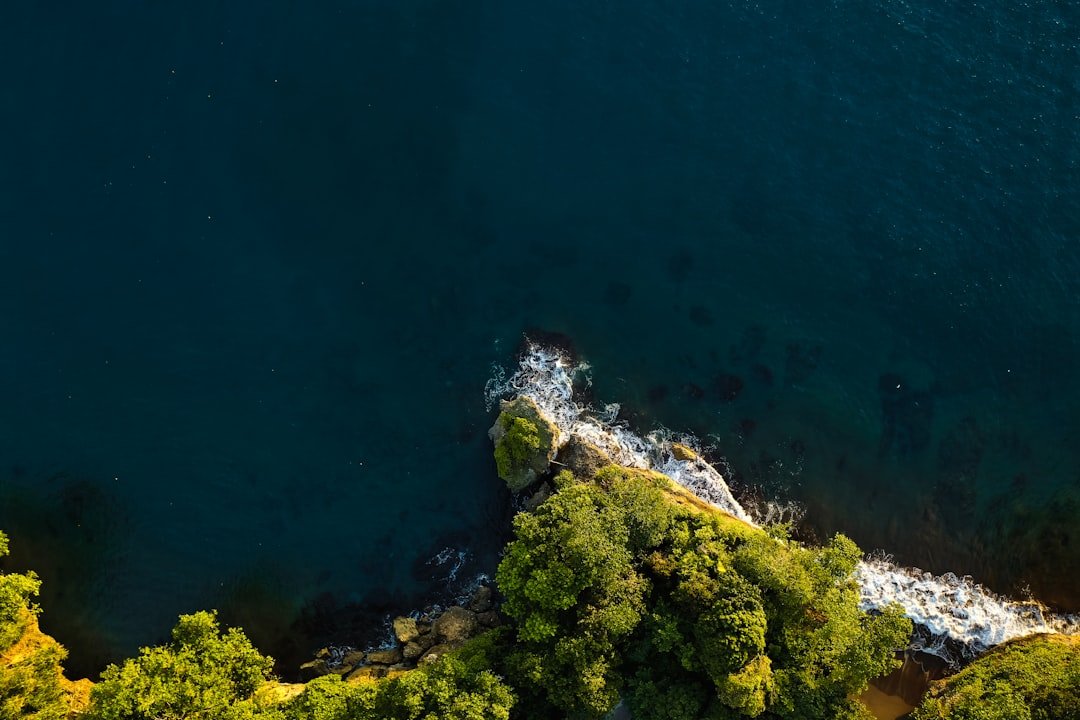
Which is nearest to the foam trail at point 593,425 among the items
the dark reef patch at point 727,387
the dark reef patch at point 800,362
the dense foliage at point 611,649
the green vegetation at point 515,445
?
the green vegetation at point 515,445

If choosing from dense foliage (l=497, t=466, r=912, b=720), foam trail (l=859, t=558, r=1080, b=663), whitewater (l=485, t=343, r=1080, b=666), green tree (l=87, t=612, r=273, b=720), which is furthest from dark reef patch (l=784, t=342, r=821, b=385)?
green tree (l=87, t=612, r=273, b=720)

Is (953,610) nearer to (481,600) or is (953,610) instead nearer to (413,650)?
(481,600)

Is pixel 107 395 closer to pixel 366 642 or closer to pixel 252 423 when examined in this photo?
pixel 252 423

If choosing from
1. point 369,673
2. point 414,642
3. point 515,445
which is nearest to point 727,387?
point 515,445

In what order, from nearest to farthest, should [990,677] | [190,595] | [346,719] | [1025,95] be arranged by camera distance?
1. [346,719]
2. [990,677]
3. [190,595]
4. [1025,95]

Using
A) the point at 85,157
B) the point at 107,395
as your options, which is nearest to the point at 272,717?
the point at 107,395

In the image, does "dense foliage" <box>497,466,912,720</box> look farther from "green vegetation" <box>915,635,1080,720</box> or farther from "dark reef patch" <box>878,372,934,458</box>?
"dark reef patch" <box>878,372,934,458</box>
